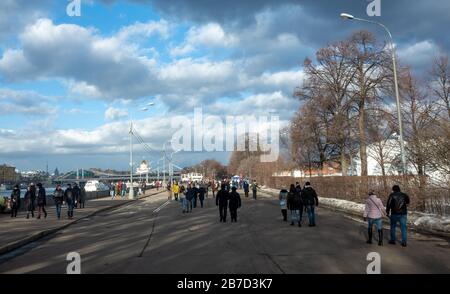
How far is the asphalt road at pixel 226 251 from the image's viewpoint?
10.1 m

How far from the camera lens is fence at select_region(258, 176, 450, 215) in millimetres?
20609

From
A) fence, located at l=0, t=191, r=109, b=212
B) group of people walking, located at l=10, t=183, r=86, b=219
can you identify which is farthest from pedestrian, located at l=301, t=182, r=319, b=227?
fence, located at l=0, t=191, r=109, b=212

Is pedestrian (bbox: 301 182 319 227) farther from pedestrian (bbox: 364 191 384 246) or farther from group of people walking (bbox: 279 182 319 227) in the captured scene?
pedestrian (bbox: 364 191 384 246)

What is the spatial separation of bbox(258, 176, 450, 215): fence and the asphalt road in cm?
403

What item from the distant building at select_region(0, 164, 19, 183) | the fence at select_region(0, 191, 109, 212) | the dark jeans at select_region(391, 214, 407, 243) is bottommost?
the fence at select_region(0, 191, 109, 212)

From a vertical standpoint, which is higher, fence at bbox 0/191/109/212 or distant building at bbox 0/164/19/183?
distant building at bbox 0/164/19/183

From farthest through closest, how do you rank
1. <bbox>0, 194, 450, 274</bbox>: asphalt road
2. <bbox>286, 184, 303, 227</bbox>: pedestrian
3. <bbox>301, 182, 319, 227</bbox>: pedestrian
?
1. <bbox>286, 184, 303, 227</bbox>: pedestrian
2. <bbox>301, 182, 319, 227</bbox>: pedestrian
3. <bbox>0, 194, 450, 274</bbox>: asphalt road

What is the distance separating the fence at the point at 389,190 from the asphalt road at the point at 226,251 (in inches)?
158

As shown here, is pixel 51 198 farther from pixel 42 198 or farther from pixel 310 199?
pixel 310 199

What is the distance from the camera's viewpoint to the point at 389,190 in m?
25.7

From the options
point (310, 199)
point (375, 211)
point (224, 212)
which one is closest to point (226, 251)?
point (375, 211)

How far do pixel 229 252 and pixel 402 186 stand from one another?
13.6 m

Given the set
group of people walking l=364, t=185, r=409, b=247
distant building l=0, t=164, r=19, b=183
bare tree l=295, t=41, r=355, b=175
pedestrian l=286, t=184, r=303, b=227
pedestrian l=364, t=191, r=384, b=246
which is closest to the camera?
group of people walking l=364, t=185, r=409, b=247

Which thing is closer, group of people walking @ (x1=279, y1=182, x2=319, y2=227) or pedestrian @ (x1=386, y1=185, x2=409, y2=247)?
pedestrian @ (x1=386, y1=185, x2=409, y2=247)
